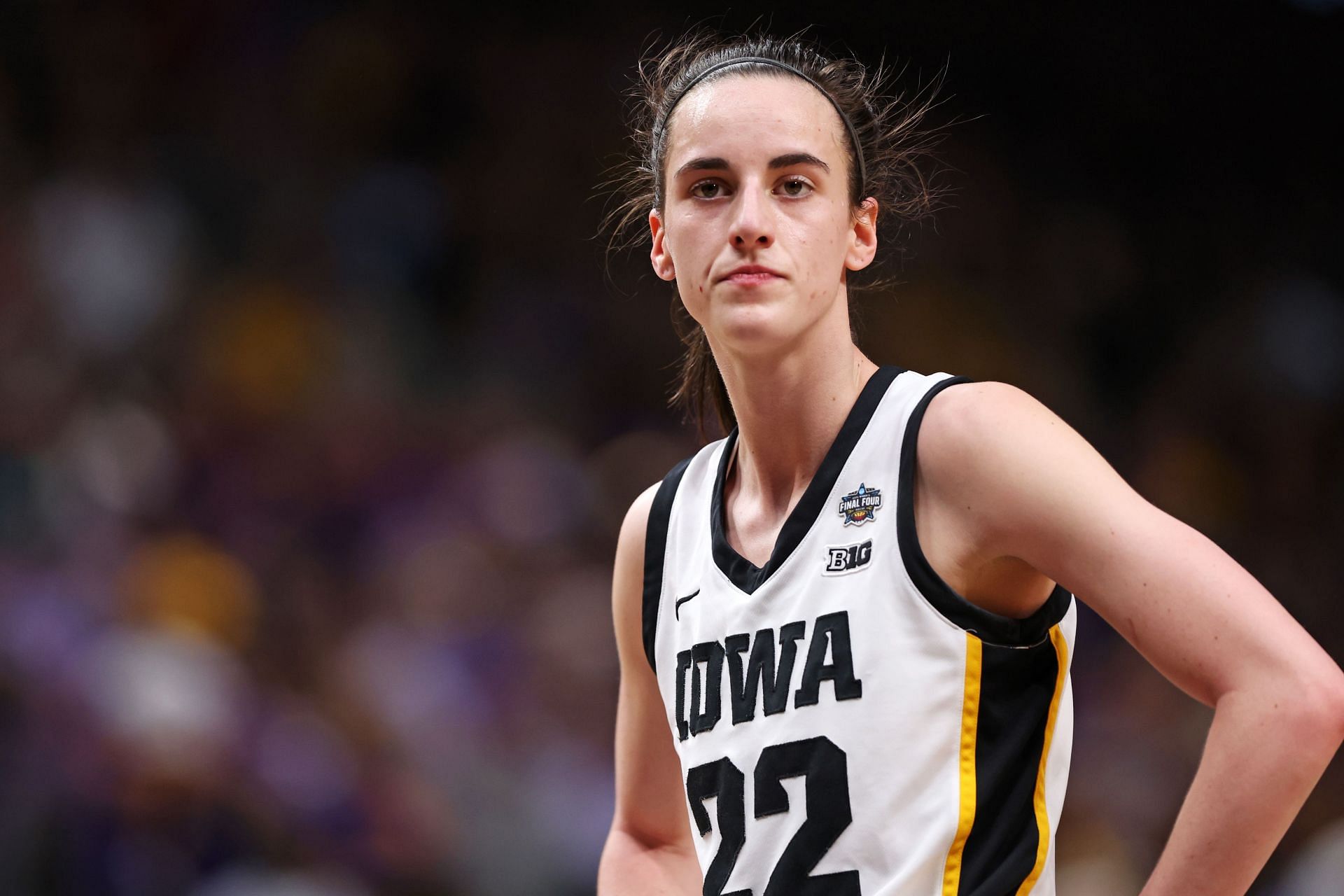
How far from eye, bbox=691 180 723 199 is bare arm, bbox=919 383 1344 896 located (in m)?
0.71

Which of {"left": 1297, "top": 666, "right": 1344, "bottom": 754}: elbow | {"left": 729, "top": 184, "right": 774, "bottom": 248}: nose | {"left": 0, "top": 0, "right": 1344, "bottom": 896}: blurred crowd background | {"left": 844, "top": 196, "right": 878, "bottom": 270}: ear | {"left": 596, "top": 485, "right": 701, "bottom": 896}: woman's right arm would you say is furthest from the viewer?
{"left": 0, "top": 0, "right": 1344, "bottom": 896}: blurred crowd background

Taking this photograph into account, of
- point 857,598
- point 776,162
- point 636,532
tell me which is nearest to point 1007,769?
point 857,598

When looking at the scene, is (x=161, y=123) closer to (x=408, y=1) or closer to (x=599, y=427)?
(x=408, y=1)

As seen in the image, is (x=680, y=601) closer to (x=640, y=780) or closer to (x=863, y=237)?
(x=640, y=780)

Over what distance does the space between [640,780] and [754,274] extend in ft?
3.26

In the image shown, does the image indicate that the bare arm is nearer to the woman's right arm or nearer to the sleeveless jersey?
the sleeveless jersey

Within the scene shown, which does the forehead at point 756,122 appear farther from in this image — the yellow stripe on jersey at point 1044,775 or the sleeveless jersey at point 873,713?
the yellow stripe on jersey at point 1044,775

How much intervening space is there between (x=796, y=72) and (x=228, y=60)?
4050mm

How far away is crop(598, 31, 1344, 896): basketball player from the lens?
5.55 feet

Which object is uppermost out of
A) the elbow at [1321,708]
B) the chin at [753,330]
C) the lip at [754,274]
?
the lip at [754,274]

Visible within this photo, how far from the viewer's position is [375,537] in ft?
17.7

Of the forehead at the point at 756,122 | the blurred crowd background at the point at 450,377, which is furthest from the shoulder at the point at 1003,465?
the blurred crowd background at the point at 450,377

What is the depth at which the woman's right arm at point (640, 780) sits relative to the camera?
255cm

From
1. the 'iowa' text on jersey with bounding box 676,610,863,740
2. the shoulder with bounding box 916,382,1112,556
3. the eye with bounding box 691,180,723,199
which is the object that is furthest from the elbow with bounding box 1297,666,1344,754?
the eye with bounding box 691,180,723,199
